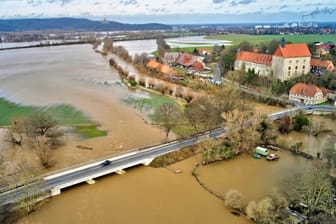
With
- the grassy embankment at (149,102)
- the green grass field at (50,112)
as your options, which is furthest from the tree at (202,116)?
the green grass field at (50,112)

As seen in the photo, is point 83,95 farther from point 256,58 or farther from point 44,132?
point 256,58

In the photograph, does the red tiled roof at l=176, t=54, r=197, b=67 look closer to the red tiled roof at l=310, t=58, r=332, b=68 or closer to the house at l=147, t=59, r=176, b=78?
the house at l=147, t=59, r=176, b=78

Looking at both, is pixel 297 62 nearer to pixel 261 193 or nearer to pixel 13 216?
pixel 261 193

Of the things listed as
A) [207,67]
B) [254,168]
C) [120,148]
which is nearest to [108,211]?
[120,148]

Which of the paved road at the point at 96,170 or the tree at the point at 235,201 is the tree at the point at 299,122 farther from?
the tree at the point at 235,201

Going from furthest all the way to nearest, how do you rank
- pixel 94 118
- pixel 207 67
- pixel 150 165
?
pixel 207 67
pixel 94 118
pixel 150 165

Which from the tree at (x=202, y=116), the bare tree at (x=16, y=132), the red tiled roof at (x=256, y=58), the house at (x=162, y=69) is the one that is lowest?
the bare tree at (x=16, y=132)

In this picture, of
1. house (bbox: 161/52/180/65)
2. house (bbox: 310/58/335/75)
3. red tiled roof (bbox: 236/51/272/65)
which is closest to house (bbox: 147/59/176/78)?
house (bbox: 161/52/180/65)
